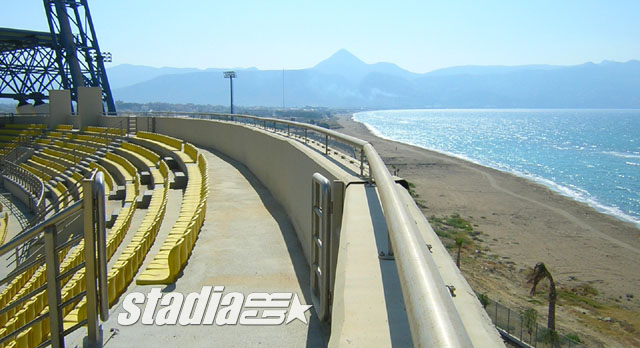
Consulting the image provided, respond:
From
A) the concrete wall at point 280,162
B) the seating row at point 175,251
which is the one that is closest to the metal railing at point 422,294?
the concrete wall at point 280,162

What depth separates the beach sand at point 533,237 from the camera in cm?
2959

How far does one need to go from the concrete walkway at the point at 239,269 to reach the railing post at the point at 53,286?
2.21ft

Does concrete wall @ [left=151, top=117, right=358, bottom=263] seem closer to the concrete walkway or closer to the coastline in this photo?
the concrete walkway

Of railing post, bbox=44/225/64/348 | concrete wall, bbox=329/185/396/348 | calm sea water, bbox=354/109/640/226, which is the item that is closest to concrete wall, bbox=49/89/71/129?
railing post, bbox=44/225/64/348

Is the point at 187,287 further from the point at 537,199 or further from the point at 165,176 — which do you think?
the point at 537,199

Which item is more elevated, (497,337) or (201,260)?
(497,337)

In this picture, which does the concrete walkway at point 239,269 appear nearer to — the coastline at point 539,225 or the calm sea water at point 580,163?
the coastline at point 539,225

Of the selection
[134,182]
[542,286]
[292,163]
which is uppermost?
[292,163]

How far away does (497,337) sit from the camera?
1.88 meters

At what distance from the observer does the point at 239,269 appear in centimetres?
783

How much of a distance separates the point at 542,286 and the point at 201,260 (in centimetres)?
2617

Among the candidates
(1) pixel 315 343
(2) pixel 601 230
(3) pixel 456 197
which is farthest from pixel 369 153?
(3) pixel 456 197

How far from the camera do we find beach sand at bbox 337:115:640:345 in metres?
29.6

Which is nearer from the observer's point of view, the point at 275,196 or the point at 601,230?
the point at 275,196
